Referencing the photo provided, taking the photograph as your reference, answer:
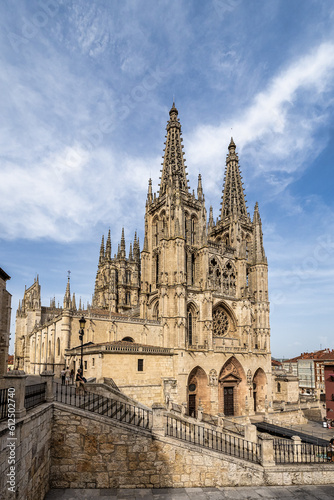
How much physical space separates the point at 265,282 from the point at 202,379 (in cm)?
1636

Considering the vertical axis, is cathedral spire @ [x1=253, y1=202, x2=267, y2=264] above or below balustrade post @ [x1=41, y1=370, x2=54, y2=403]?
above

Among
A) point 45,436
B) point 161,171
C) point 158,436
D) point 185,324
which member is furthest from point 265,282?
point 45,436

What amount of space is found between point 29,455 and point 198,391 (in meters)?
27.3

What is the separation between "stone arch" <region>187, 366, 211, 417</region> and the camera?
33.5 m

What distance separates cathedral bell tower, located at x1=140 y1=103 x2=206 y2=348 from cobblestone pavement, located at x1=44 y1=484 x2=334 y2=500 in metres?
20.3

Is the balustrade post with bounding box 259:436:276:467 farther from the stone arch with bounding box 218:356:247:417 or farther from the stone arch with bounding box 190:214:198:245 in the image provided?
the stone arch with bounding box 190:214:198:245

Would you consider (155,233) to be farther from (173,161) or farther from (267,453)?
(267,453)

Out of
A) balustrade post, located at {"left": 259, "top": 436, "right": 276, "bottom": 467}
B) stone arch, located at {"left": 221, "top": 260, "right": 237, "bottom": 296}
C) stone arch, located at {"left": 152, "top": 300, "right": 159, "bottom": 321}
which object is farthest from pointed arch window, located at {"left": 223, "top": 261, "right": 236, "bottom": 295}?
balustrade post, located at {"left": 259, "top": 436, "right": 276, "bottom": 467}

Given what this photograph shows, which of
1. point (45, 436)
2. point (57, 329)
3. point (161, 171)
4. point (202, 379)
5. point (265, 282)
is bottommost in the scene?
point (202, 379)

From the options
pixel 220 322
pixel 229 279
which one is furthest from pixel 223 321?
pixel 229 279

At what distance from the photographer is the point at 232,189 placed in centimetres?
4953

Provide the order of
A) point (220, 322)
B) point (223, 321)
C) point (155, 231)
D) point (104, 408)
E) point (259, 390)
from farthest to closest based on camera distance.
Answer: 1. point (155, 231)
2. point (223, 321)
3. point (259, 390)
4. point (220, 322)
5. point (104, 408)

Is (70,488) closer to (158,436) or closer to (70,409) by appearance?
(70,409)

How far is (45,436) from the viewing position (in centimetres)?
1061
